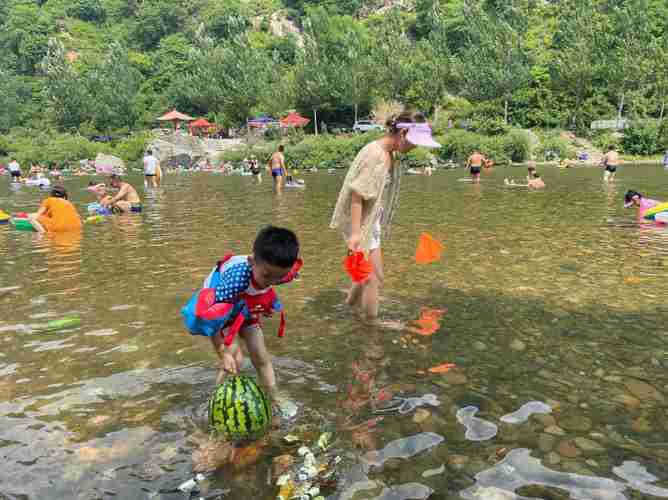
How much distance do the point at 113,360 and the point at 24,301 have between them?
301cm

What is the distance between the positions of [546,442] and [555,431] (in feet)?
0.60

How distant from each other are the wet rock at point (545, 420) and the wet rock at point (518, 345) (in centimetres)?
141

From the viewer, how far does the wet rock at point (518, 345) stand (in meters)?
5.48

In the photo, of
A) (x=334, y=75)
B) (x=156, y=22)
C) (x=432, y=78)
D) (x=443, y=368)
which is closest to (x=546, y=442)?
(x=443, y=368)

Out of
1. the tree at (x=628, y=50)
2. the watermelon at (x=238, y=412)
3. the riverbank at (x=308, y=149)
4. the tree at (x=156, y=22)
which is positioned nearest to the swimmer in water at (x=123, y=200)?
the watermelon at (x=238, y=412)

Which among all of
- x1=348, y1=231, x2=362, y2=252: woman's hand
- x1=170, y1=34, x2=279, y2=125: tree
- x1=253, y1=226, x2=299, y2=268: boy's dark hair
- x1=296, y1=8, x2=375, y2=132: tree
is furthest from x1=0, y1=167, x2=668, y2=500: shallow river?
x1=170, y1=34, x2=279, y2=125: tree

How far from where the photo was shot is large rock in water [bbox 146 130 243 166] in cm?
5966

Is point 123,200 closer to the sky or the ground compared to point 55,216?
closer to the sky

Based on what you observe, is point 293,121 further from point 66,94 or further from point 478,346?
point 478,346

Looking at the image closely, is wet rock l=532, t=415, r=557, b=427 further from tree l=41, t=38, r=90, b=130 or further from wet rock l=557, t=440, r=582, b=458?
tree l=41, t=38, r=90, b=130

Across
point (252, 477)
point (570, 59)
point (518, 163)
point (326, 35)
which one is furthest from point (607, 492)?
point (326, 35)

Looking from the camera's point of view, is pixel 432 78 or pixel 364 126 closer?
pixel 432 78

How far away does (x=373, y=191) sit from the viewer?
606 centimetres

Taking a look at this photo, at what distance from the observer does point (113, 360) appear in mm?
5441
